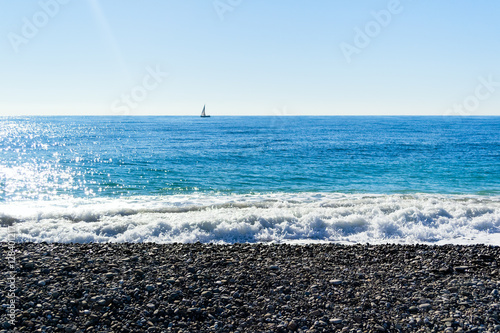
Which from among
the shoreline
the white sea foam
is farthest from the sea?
the shoreline

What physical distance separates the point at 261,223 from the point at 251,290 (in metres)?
6.94

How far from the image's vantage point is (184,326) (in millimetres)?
7426

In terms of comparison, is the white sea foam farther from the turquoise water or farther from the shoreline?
the turquoise water

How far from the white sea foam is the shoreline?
272 centimetres

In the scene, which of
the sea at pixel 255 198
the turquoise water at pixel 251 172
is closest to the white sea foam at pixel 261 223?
the sea at pixel 255 198

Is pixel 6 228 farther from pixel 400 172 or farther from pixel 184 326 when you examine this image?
pixel 400 172

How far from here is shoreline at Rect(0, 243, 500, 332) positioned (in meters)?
7.55

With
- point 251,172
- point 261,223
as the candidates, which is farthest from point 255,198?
point 251,172

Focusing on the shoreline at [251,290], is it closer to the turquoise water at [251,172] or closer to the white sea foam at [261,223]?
the white sea foam at [261,223]

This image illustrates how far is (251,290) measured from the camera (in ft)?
29.1

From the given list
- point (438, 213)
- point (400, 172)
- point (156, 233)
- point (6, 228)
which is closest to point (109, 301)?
point (156, 233)

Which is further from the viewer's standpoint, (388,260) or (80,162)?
(80,162)

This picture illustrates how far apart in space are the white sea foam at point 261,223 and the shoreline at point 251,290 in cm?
272

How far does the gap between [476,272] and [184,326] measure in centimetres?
860
